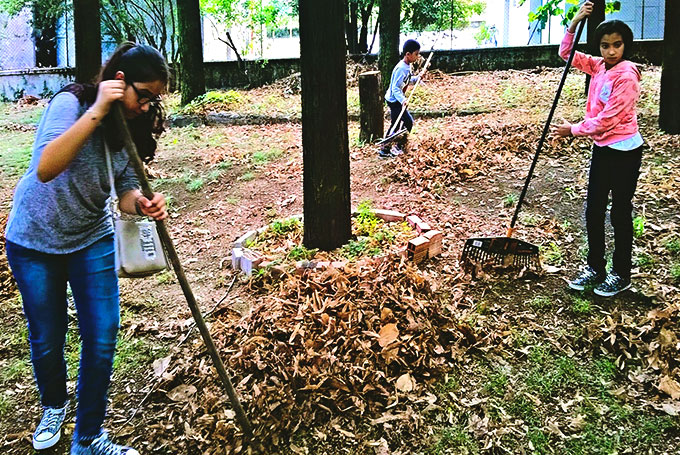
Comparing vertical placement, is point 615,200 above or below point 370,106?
below

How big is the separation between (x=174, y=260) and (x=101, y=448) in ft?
3.62

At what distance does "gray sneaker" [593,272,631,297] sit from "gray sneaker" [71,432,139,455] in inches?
141

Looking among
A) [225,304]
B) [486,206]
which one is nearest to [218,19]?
[486,206]

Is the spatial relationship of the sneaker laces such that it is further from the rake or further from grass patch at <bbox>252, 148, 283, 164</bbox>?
grass patch at <bbox>252, 148, 283, 164</bbox>

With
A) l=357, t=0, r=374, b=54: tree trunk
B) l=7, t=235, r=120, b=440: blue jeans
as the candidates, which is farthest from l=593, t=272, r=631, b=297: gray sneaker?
l=357, t=0, r=374, b=54: tree trunk

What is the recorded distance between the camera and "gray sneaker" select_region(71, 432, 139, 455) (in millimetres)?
3020

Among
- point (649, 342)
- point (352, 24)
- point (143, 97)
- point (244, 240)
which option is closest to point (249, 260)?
point (244, 240)

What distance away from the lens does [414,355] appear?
13.0 ft

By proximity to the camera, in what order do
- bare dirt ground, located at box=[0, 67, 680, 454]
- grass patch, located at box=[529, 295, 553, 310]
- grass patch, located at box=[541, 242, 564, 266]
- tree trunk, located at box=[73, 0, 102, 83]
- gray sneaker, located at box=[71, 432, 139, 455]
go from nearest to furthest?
gray sneaker, located at box=[71, 432, 139, 455]
bare dirt ground, located at box=[0, 67, 680, 454]
grass patch, located at box=[529, 295, 553, 310]
grass patch, located at box=[541, 242, 564, 266]
tree trunk, located at box=[73, 0, 102, 83]

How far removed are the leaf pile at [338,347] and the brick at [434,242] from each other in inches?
36.8

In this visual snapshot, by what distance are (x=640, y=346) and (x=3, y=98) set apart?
62.3 ft

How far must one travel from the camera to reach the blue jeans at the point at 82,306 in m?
2.83

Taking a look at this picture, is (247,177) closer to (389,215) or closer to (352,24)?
(389,215)

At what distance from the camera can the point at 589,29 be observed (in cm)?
1099
